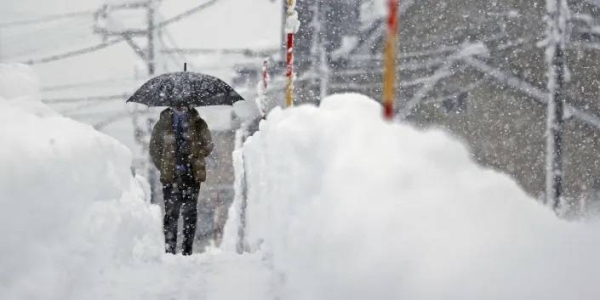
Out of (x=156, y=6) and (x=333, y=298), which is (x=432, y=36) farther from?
(x=333, y=298)

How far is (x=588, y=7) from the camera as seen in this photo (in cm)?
1858

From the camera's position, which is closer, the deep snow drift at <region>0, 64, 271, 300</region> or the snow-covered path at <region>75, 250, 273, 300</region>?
the deep snow drift at <region>0, 64, 271, 300</region>

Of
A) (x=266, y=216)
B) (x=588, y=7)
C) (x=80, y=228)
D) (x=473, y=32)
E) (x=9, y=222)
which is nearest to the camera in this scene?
(x=9, y=222)

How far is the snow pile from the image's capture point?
4.75 meters

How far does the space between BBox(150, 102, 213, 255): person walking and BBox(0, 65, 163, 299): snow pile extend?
0.60m

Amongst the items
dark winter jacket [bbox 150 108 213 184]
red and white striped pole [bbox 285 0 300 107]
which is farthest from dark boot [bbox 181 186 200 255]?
red and white striped pole [bbox 285 0 300 107]

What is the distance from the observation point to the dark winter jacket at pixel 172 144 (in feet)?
24.0

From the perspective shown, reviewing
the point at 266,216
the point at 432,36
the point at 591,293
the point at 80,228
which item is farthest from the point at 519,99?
the point at 591,293

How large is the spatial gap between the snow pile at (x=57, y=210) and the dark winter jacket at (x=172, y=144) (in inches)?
23.4

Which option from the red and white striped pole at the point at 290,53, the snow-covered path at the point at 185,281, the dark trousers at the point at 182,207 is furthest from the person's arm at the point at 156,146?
the red and white striped pole at the point at 290,53

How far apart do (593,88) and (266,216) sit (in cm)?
1482

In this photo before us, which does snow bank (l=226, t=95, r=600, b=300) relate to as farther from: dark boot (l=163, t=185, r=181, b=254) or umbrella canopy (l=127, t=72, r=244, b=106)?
umbrella canopy (l=127, t=72, r=244, b=106)

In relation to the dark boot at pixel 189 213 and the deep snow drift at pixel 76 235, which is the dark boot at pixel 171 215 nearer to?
the dark boot at pixel 189 213

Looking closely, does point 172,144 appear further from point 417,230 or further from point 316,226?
point 417,230
